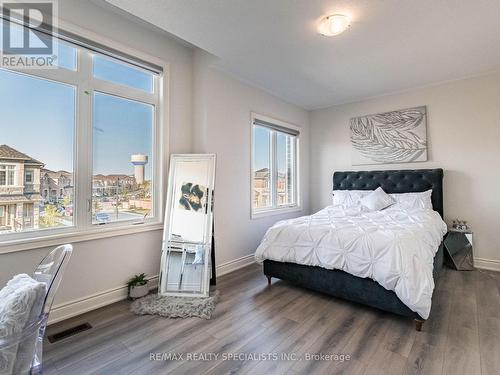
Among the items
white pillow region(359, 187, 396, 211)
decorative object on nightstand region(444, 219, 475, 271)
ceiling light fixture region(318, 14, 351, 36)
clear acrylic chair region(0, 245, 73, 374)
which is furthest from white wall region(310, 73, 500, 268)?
clear acrylic chair region(0, 245, 73, 374)

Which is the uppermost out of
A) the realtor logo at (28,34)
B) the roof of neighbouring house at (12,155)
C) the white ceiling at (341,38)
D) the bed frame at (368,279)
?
the white ceiling at (341,38)

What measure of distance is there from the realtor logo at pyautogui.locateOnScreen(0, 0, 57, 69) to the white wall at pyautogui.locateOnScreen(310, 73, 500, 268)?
184 inches

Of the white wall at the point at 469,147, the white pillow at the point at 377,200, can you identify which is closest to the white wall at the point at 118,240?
the white pillow at the point at 377,200

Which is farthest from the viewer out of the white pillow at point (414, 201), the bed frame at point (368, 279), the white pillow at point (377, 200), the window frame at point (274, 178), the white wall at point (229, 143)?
the window frame at point (274, 178)

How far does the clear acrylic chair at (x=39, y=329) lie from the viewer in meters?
1.13

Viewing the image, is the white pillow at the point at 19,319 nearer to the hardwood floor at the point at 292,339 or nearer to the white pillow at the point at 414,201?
the hardwood floor at the point at 292,339

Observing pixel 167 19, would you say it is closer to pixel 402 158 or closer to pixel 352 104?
pixel 352 104

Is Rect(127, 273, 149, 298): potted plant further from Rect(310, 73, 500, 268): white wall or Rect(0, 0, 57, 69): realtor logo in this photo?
Rect(310, 73, 500, 268): white wall

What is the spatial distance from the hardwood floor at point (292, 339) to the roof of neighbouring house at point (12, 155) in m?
1.47

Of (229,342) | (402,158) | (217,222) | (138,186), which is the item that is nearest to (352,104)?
(402,158)

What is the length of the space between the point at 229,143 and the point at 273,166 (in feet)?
4.14

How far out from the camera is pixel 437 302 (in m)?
2.56

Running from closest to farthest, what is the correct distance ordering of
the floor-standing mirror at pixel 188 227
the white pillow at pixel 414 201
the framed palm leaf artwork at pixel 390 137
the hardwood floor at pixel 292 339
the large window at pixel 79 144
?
1. the hardwood floor at pixel 292 339
2. the large window at pixel 79 144
3. the floor-standing mirror at pixel 188 227
4. the white pillow at pixel 414 201
5. the framed palm leaf artwork at pixel 390 137

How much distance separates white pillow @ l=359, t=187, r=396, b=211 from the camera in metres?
3.80
